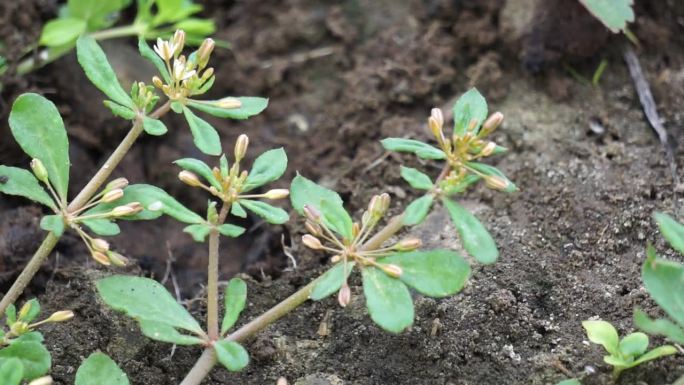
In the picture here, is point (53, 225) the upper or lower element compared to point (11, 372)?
upper

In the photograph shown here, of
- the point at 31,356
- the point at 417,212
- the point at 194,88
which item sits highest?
the point at 194,88

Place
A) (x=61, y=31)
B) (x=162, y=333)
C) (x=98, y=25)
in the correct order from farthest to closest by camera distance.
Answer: (x=98, y=25)
(x=61, y=31)
(x=162, y=333)

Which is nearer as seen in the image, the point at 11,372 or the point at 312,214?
the point at 11,372

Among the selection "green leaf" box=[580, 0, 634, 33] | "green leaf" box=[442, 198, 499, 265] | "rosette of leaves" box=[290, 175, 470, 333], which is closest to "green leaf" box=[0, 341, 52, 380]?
"rosette of leaves" box=[290, 175, 470, 333]

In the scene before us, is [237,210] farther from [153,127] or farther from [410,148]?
[410,148]

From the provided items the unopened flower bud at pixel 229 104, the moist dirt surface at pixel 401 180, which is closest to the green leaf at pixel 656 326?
the moist dirt surface at pixel 401 180

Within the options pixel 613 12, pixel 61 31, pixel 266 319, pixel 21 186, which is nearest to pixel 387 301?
pixel 266 319

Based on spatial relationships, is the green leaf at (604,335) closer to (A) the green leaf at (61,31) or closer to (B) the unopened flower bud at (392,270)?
(B) the unopened flower bud at (392,270)

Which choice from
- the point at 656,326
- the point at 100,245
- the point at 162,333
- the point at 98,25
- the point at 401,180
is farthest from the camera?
the point at 98,25
